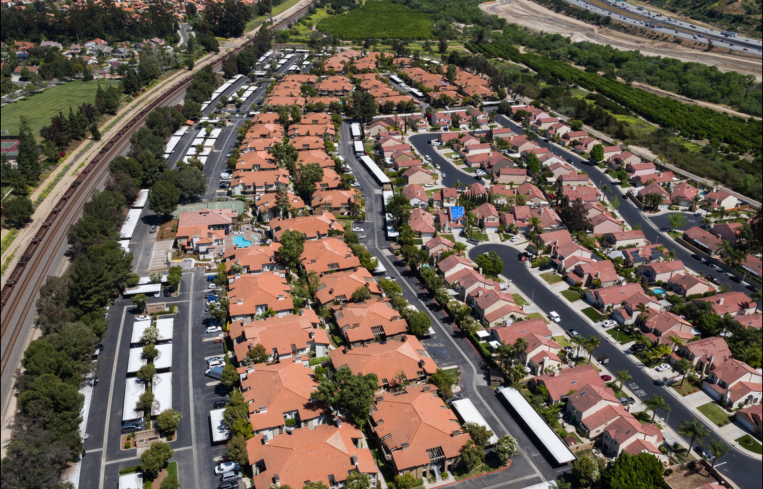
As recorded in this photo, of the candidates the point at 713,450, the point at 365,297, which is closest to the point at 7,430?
the point at 365,297

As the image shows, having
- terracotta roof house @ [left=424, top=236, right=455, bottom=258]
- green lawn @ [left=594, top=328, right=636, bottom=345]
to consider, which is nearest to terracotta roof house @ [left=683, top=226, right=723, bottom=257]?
green lawn @ [left=594, top=328, right=636, bottom=345]

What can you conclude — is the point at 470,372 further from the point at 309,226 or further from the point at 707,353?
the point at 309,226

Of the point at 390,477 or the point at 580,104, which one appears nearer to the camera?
the point at 390,477

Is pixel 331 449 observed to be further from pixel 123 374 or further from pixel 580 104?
pixel 580 104

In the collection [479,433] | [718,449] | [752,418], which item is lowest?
[479,433]

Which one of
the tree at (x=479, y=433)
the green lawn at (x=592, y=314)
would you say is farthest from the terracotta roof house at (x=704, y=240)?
A: the tree at (x=479, y=433)

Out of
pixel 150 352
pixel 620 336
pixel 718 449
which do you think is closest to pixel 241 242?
pixel 150 352

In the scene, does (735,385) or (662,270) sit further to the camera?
(662,270)
